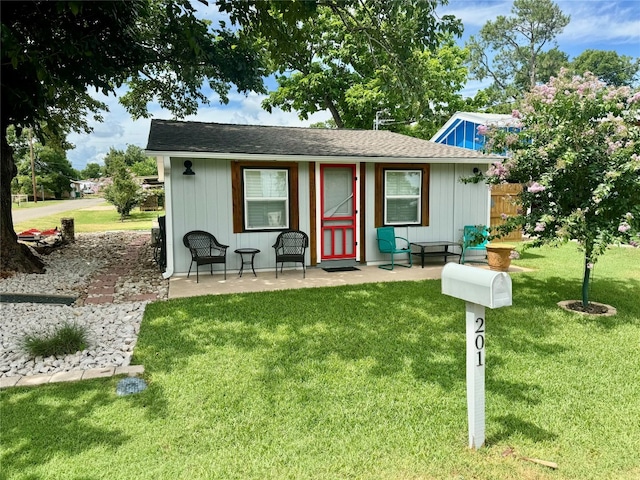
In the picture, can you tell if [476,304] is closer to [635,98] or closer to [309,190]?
[635,98]

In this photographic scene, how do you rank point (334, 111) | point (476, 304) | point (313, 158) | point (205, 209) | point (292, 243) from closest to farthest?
point (476, 304) → point (205, 209) → point (313, 158) → point (292, 243) → point (334, 111)

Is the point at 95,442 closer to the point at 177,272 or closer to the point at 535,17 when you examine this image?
the point at 177,272

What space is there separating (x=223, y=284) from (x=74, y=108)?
910 centimetres

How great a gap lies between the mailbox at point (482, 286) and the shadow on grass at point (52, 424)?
89.2 inches

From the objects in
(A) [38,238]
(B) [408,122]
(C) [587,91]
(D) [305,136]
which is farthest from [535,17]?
(A) [38,238]

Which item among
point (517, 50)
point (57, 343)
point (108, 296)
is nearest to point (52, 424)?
point (57, 343)

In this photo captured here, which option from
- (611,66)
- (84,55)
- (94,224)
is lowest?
(94,224)

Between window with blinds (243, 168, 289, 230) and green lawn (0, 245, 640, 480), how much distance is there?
10.3 feet

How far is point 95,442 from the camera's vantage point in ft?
8.76

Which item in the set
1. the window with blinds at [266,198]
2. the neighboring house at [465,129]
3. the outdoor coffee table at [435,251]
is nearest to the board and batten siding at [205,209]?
the window with blinds at [266,198]

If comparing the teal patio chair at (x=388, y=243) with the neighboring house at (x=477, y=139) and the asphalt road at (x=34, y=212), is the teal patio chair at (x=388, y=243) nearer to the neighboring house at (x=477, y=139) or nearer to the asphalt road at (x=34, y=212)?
the neighboring house at (x=477, y=139)

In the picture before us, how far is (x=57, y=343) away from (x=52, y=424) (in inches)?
52.6

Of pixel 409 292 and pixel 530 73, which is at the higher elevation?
pixel 530 73

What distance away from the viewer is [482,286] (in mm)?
2311
